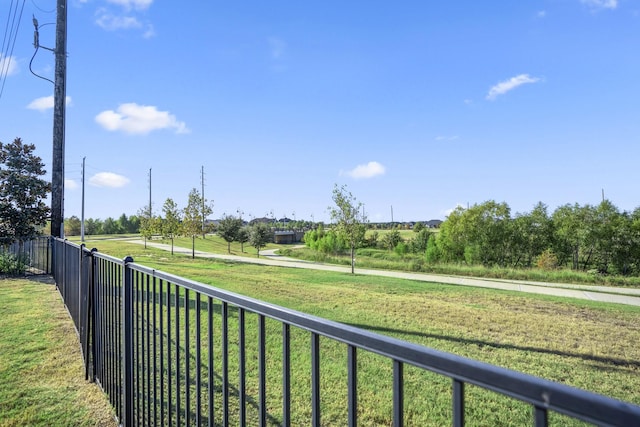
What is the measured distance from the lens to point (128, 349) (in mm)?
2543

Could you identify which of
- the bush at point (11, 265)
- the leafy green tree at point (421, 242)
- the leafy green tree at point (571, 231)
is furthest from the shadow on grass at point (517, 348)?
the leafy green tree at point (421, 242)

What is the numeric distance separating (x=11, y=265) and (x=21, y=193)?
86.9 inches

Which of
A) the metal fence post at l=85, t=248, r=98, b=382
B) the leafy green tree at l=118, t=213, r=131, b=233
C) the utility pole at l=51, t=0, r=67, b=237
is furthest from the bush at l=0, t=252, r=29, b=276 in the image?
the leafy green tree at l=118, t=213, r=131, b=233

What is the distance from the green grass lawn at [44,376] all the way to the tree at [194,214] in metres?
21.6

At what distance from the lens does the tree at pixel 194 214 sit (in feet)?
88.6

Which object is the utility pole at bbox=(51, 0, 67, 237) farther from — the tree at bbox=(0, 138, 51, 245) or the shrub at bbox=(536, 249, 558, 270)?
the shrub at bbox=(536, 249, 558, 270)

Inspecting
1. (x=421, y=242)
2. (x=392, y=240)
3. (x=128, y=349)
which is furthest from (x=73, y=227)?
(x=128, y=349)

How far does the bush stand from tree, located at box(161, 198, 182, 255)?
679 inches

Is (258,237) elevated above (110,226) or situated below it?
below

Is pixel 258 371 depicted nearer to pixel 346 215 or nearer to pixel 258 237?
pixel 346 215

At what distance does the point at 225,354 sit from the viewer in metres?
1.62

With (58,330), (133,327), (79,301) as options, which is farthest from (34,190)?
(133,327)

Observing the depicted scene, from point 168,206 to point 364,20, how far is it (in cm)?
2199

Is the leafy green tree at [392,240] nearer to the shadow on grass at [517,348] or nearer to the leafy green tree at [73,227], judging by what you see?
the shadow on grass at [517,348]
